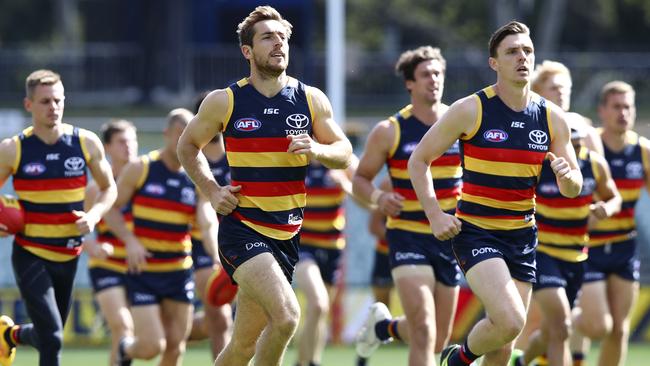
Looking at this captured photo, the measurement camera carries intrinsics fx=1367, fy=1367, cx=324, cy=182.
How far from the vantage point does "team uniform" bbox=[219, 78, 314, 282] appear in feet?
27.5

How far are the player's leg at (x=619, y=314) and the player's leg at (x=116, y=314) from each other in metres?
4.02

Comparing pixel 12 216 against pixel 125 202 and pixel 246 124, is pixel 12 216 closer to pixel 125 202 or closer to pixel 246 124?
pixel 125 202

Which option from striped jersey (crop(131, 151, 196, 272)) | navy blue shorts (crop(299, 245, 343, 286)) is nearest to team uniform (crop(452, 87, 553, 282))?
striped jersey (crop(131, 151, 196, 272))

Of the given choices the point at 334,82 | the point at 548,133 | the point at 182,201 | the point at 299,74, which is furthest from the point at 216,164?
the point at 299,74

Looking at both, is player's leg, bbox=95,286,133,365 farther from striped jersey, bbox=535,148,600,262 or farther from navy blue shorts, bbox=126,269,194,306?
striped jersey, bbox=535,148,600,262

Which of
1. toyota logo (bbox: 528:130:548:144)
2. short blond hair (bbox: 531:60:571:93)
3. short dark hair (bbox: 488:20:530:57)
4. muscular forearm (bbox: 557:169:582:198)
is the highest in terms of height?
short dark hair (bbox: 488:20:530:57)

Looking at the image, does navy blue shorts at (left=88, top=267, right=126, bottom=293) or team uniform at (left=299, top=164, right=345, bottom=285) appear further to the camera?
team uniform at (left=299, top=164, right=345, bottom=285)

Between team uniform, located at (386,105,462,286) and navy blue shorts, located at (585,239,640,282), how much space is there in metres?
1.71

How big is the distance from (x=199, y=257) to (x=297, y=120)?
344 cm

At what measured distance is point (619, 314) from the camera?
11.3 meters

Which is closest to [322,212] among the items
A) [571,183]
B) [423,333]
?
[423,333]

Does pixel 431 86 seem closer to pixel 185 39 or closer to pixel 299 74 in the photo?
pixel 299 74

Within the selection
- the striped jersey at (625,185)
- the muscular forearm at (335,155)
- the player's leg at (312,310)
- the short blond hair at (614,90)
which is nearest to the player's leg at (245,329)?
the muscular forearm at (335,155)

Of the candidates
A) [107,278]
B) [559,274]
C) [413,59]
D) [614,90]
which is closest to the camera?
[413,59]
